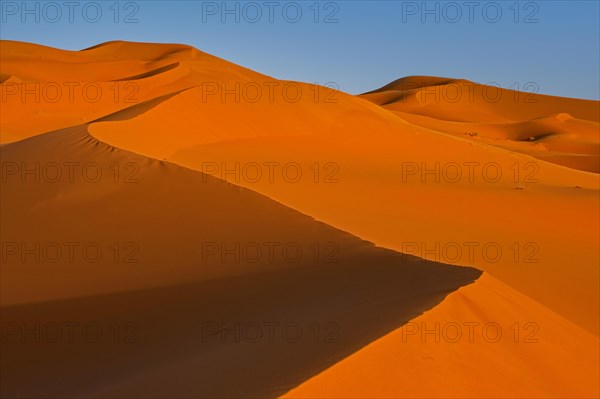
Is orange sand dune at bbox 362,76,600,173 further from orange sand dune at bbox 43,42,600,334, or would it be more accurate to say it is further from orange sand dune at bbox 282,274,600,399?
orange sand dune at bbox 282,274,600,399

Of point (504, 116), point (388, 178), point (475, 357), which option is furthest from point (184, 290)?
point (504, 116)

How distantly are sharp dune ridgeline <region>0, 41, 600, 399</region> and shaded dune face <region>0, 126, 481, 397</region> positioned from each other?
20 mm

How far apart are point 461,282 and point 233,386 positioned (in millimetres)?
1968

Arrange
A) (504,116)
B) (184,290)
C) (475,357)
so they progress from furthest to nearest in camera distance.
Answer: (504,116), (184,290), (475,357)

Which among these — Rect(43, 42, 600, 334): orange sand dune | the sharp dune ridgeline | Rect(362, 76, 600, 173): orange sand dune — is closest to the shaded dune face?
the sharp dune ridgeline

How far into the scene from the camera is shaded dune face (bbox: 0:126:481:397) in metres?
3.82

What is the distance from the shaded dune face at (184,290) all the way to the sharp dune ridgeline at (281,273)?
20mm

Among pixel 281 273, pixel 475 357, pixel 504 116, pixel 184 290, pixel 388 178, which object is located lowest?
pixel 475 357

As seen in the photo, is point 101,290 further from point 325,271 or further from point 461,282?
point 461,282

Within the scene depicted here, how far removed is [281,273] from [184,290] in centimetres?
85

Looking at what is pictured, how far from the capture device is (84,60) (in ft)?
150

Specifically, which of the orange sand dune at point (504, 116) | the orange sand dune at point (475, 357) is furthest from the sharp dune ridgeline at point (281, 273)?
the orange sand dune at point (504, 116)

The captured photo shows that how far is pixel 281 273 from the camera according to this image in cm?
566

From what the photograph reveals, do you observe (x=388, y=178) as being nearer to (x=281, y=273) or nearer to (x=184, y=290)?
(x=281, y=273)
